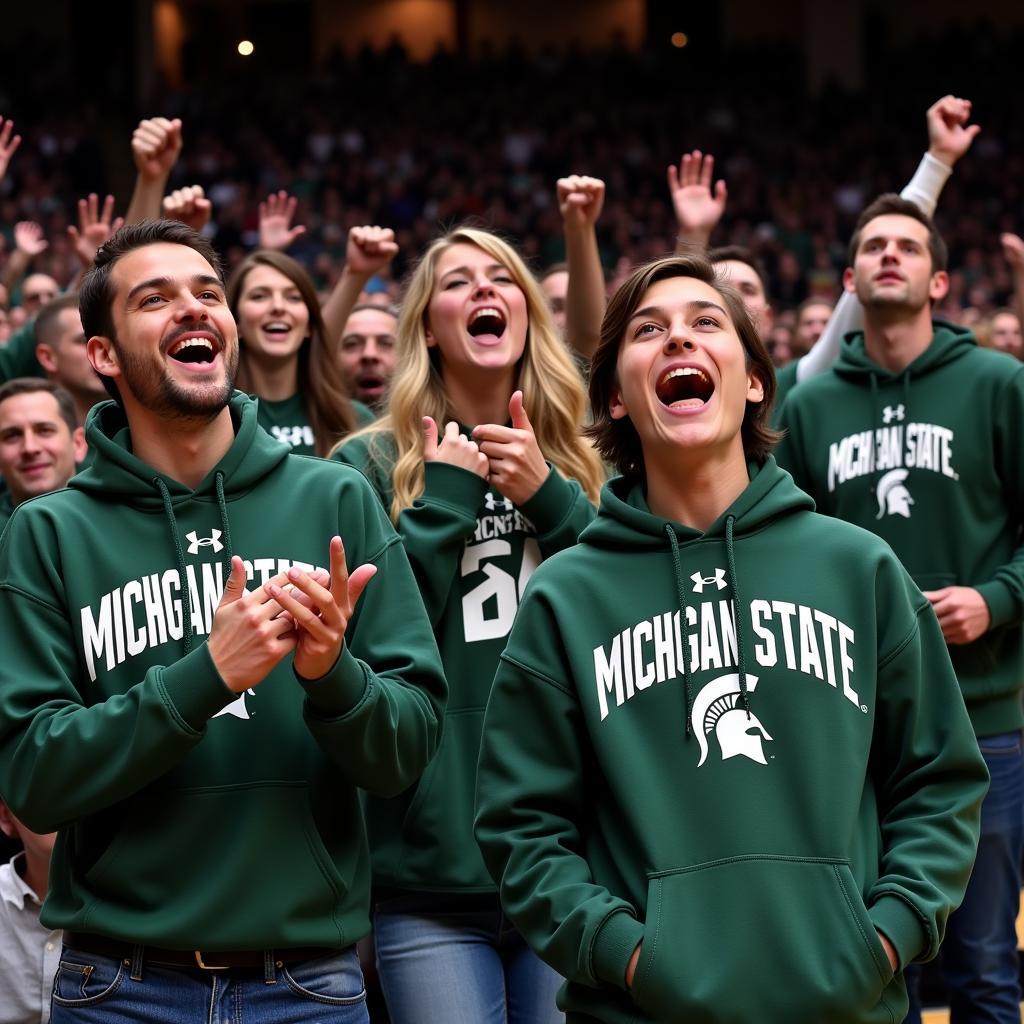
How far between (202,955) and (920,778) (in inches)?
44.1

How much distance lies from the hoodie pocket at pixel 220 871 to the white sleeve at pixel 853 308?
263 centimetres

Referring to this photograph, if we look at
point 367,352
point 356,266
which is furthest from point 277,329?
point 367,352

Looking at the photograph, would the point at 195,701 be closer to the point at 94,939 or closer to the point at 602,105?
the point at 94,939

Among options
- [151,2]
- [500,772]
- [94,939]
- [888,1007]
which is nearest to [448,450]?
[500,772]

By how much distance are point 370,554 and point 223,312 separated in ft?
1.61

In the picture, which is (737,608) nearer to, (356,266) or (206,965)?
(206,965)

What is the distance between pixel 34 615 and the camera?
2457mm

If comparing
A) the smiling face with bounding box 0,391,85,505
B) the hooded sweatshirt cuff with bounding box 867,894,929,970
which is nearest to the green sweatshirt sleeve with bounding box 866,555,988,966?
the hooded sweatshirt cuff with bounding box 867,894,929,970

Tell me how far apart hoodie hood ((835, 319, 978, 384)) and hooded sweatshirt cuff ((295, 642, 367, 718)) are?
7.29ft

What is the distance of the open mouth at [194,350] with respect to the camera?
2.62m

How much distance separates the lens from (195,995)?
239cm

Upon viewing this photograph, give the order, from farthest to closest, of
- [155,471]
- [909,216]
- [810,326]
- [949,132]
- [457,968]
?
[810,326] → [949,132] → [909,216] → [457,968] → [155,471]

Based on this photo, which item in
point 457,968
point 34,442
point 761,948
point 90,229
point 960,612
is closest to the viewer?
point 761,948

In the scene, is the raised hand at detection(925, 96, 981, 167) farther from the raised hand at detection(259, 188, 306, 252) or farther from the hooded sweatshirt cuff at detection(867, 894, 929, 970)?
the hooded sweatshirt cuff at detection(867, 894, 929, 970)
